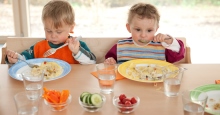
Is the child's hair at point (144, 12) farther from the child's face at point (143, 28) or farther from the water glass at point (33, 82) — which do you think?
the water glass at point (33, 82)

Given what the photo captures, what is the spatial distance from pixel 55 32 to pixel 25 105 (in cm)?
75

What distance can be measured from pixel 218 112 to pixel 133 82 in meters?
0.43

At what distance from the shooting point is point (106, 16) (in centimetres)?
313

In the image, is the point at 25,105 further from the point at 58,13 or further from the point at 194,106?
the point at 58,13

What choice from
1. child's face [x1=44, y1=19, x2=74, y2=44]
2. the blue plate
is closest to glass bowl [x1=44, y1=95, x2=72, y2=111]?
the blue plate

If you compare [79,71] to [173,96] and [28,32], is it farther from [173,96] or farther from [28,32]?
[28,32]

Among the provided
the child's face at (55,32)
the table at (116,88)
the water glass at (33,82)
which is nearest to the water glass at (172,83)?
the table at (116,88)

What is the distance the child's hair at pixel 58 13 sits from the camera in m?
1.76

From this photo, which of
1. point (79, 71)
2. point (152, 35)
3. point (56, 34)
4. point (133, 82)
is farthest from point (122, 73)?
point (56, 34)

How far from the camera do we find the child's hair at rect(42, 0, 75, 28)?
176 centimetres

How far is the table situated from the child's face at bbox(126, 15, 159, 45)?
30 centimetres

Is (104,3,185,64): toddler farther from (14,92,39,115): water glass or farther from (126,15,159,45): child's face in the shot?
(14,92,39,115): water glass

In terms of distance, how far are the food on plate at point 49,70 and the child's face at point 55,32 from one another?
23cm

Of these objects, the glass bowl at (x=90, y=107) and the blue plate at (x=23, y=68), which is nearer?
the glass bowl at (x=90, y=107)
